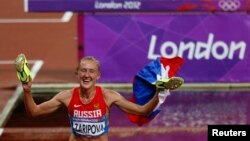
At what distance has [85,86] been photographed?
5594 millimetres

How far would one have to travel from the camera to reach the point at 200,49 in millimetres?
10797

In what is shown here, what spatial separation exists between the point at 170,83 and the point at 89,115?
870mm

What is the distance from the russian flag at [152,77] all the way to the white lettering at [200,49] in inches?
193

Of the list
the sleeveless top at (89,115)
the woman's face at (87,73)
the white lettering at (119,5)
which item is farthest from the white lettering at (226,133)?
the white lettering at (119,5)

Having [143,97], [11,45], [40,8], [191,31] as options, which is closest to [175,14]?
[191,31]

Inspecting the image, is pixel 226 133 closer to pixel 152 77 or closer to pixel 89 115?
pixel 152 77

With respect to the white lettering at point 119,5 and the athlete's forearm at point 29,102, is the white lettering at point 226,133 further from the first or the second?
the white lettering at point 119,5

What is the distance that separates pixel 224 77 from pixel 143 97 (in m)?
5.34

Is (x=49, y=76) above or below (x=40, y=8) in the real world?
below

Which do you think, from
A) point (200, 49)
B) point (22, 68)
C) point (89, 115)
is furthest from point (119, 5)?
point (22, 68)

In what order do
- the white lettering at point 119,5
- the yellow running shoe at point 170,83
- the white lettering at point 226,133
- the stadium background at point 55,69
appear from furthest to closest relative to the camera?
the white lettering at point 119,5 < the stadium background at point 55,69 < the white lettering at point 226,133 < the yellow running shoe at point 170,83

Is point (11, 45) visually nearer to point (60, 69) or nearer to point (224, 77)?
point (60, 69)

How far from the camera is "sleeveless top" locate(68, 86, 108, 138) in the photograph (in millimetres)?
5727

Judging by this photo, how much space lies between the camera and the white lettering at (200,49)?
10.8m
